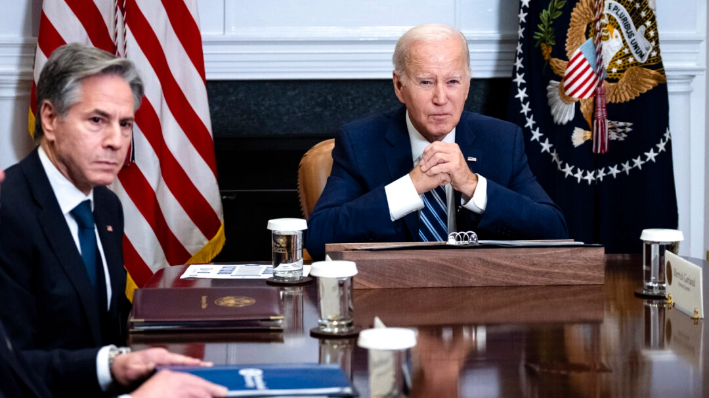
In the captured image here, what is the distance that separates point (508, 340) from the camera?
1.44 metres

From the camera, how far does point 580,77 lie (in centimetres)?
368

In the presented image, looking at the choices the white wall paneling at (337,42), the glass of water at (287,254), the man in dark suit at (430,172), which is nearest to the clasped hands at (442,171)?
the man in dark suit at (430,172)

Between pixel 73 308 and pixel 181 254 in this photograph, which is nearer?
pixel 73 308

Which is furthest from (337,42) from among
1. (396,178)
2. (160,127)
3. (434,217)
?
(434,217)

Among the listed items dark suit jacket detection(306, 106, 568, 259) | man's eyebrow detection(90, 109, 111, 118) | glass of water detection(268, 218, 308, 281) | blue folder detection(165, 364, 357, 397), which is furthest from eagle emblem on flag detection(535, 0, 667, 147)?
blue folder detection(165, 364, 357, 397)

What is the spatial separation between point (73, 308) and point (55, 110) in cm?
39

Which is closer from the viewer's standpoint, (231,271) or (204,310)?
(204,310)

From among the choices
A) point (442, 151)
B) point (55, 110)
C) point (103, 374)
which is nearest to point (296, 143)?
point (442, 151)

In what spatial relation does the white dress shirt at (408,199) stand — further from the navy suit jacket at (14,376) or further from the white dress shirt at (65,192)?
the navy suit jacket at (14,376)

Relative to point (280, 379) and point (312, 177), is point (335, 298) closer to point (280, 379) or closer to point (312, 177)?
point (280, 379)

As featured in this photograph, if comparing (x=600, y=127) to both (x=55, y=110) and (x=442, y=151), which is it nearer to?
(x=442, y=151)

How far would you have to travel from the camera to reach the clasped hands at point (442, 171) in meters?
2.32

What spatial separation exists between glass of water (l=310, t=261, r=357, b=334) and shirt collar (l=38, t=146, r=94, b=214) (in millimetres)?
504

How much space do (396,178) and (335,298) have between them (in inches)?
45.0
